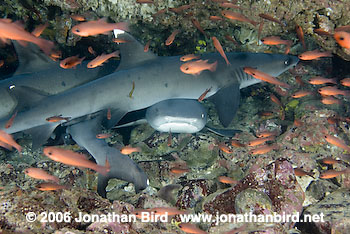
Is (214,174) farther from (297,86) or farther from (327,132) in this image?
(297,86)

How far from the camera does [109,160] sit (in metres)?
3.10

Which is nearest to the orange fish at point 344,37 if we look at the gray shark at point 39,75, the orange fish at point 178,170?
the orange fish at point 178,170

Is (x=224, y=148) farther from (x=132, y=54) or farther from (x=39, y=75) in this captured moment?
(x=39, y=75)

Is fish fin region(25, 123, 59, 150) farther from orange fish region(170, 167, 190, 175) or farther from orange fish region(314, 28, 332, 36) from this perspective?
orange fish region(314, 28, 332, 36)

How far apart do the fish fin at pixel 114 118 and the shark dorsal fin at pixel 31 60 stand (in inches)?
→ 66.2

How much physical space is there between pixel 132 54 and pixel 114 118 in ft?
3.83

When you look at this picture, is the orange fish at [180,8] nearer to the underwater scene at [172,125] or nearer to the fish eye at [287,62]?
the underwater scene at [172,125]

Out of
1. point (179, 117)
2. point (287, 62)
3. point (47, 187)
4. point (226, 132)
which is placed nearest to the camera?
point (47, 187)

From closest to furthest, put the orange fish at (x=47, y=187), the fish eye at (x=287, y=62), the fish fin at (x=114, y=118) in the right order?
1. the orange fish at (x=47, y=187)
2. the fish fin at (x=114, y=118)
3. the fish eye at (x=287, y=62)

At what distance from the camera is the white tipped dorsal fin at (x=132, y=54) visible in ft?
13.5

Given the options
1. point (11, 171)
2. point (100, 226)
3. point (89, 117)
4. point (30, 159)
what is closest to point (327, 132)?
point (100, 226)

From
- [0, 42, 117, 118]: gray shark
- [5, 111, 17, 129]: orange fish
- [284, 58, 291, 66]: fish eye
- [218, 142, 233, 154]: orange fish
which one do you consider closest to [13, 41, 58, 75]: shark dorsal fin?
[0, 42, 117, 118]: gray shark

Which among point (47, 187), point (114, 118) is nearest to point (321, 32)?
point (114, 118)

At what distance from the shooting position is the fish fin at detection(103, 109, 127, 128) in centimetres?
371
